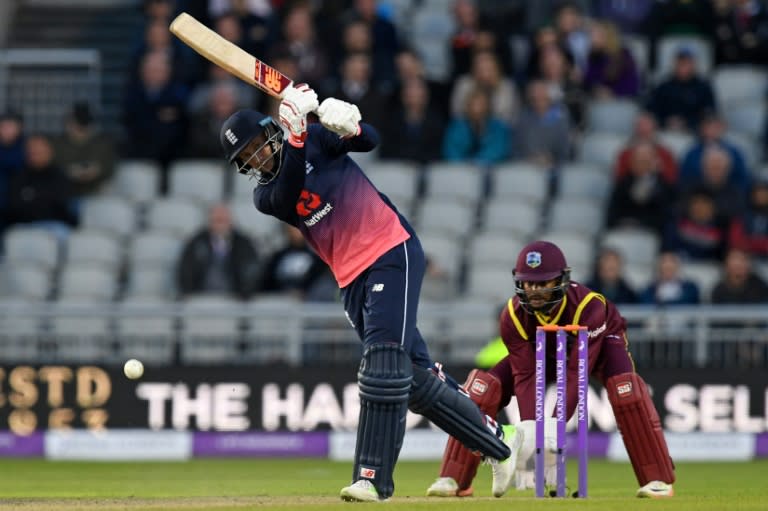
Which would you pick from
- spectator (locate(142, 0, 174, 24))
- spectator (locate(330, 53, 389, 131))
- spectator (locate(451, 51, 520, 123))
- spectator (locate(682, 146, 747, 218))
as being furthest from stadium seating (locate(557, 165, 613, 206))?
spectator (locate(142, 0, 174, 24))

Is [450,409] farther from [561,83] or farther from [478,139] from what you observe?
[561,83]

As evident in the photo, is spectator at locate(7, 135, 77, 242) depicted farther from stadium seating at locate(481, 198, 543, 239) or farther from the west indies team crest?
the west indies team crest

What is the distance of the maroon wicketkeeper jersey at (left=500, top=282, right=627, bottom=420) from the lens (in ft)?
29.8

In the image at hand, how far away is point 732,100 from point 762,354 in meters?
3.50

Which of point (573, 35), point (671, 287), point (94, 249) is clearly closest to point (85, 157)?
point (94, 249)

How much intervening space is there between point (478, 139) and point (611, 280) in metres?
2.40

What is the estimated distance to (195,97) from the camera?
56.1ft

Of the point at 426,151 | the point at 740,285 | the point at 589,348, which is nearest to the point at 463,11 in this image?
the point at 426,151

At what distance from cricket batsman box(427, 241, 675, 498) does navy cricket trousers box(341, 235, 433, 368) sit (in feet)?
2.36

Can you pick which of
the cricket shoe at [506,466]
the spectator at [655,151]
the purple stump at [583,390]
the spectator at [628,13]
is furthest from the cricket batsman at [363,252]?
the spectator at [628,13]

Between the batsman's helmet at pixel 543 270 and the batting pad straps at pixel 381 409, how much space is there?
89 cm

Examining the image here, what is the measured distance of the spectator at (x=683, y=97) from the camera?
16672 millimetres

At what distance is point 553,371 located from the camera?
938 centimetres

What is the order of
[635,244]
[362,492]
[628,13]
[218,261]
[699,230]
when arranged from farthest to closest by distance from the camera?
1. [628,13]
2. [635,244]
3. [699,230]
4. [218,261]
5. [362,492]
